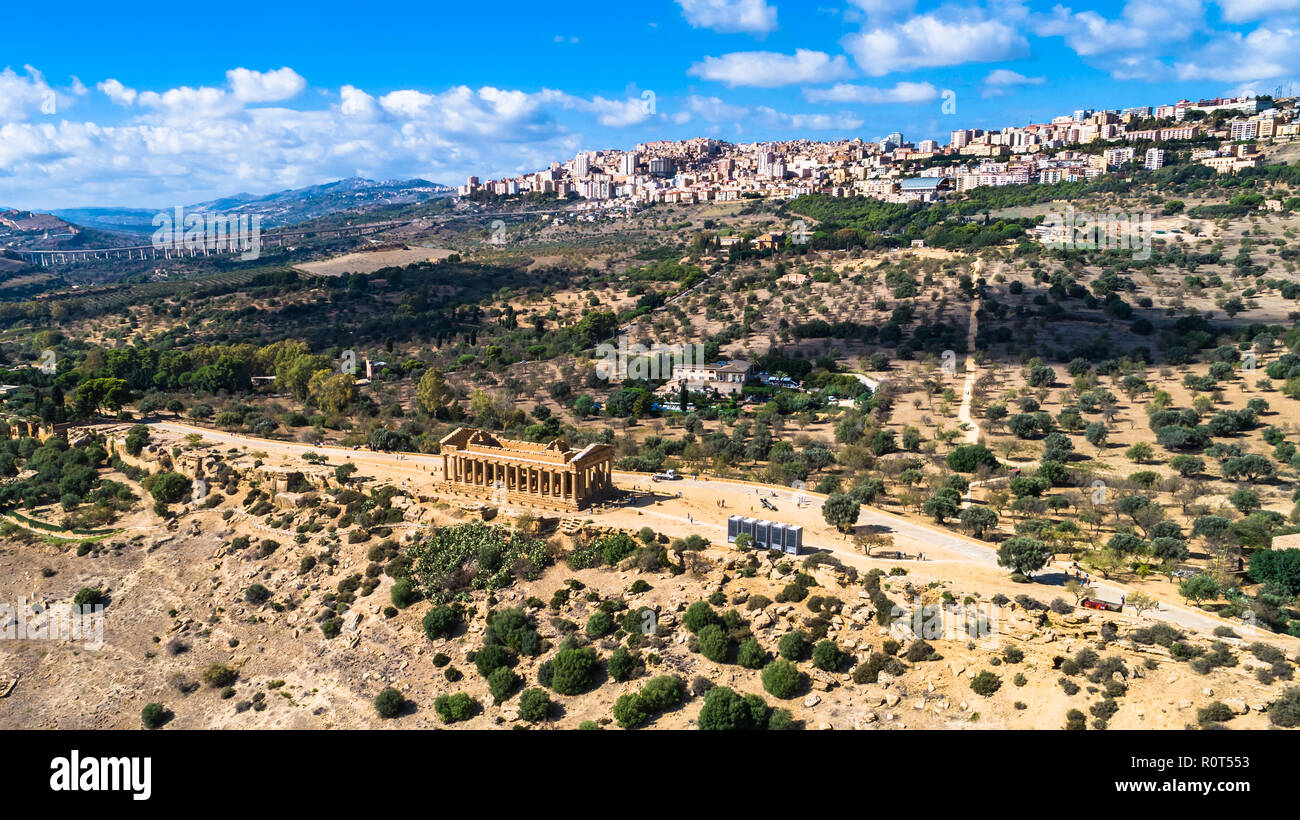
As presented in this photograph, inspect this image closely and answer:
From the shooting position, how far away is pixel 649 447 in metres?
48.8

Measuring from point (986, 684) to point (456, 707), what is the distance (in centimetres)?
1663

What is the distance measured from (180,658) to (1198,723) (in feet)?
117

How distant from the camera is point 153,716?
30.4 meters

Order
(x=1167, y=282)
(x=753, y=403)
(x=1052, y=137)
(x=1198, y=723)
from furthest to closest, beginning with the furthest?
1. (x=1052, y=137)
2. (x=1167, y=282)
3. (x=753, y=403)
4. (x=1198, y=723)

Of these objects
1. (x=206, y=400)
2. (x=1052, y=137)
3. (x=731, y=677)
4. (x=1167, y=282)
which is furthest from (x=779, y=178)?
(x=731, y=677)

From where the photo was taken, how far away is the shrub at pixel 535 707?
26.5m

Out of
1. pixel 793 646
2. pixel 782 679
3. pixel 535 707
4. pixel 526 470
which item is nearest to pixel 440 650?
pixel 535 707

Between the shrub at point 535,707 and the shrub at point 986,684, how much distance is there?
1304 centimetres

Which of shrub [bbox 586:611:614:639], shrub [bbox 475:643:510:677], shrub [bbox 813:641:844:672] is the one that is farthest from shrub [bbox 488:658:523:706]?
shrub [bbox 813:641:844:672]

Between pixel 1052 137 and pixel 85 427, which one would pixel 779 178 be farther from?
pixel 85 427

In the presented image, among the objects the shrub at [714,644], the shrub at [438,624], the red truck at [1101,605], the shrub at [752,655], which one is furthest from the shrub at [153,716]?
the red truck at [1101,605]

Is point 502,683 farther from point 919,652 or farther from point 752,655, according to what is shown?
point 919,652

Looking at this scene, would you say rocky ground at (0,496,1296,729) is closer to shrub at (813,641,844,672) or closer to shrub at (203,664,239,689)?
shrub at (813,641,844,672)

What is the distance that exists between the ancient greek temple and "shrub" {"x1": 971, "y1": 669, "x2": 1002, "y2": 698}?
18.4m
